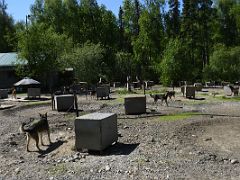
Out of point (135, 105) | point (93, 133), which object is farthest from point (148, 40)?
point (93, 133)

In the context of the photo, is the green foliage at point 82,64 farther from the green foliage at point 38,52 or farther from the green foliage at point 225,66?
the green foliage at point 225,66

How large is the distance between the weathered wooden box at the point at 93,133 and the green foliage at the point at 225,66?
4325 cm

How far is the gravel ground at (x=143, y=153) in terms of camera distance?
35.1 ft

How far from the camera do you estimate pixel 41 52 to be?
46.2 meters

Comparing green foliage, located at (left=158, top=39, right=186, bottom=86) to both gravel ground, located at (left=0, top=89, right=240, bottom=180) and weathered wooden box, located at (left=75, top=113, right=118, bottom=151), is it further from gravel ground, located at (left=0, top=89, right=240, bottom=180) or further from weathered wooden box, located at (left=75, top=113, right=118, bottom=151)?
weathered wooden box, located at (left=75, top=113, right=118, bottom=151)

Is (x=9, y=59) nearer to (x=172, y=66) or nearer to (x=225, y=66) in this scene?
(x=172, y=66)

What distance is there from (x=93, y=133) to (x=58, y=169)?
2.09 meters

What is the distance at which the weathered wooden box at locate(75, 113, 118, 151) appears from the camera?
1297cm

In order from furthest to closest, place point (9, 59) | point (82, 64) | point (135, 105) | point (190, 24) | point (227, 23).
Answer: point (227, 23) < point (190, 24) < point (9, 59) < point (82, 64) < point (135, 105)

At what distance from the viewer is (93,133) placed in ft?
42.9

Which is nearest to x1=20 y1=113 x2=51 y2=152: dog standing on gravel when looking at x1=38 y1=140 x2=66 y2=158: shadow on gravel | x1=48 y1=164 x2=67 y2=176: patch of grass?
x1=38 y1=140 x2=66 y2=158: shadow on gravel

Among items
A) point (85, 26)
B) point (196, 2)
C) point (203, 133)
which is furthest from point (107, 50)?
point (203, 133)

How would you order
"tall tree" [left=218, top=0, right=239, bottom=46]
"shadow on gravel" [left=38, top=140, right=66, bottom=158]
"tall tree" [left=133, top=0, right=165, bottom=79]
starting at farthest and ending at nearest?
"tall tree" [left=218, top=0, right=239, bottom=46] < "tall tree" [left=133, top=0, right=165, bottom=79] < "shadow on gravel" [left=38, top=140, right=66, bottom=158]

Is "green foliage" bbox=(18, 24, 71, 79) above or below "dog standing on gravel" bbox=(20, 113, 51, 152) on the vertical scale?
above
